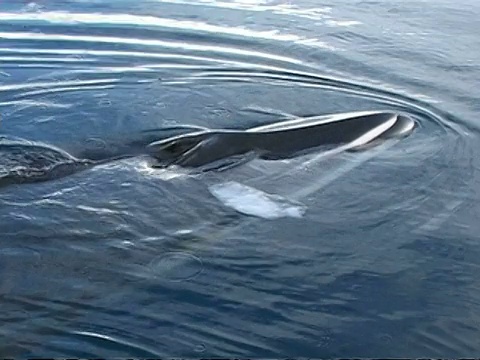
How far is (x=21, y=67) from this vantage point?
708 cm

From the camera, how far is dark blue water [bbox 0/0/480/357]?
12.3 ft

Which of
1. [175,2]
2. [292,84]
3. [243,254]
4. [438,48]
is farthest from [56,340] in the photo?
[175,2]

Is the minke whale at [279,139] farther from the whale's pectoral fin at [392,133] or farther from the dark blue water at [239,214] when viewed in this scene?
the dark blue water at [239,214]

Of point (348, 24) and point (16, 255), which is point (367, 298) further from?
point (348, 24)

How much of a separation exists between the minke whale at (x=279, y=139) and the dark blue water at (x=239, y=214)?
0.17 metres

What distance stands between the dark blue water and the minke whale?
0.17 m

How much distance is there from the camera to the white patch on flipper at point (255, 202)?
4797 millimetres

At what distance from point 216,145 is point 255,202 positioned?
878 millimetres

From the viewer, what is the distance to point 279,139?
579 cm

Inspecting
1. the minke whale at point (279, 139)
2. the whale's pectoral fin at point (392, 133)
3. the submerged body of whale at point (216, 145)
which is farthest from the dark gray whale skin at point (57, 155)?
the whale's pectoral fin at point (392, 133)

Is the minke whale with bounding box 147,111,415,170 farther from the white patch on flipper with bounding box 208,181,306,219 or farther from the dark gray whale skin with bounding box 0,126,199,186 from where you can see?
the white patch on flipper with bounding box 208,181,306,219

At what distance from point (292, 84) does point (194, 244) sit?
2.72 metres

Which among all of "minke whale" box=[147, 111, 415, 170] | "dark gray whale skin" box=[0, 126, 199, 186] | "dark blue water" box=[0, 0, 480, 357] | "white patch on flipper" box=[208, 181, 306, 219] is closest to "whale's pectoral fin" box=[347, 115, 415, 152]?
"minke whale" box=[147, 111, 415, 170]

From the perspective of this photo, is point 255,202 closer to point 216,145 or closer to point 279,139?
point 216,145
